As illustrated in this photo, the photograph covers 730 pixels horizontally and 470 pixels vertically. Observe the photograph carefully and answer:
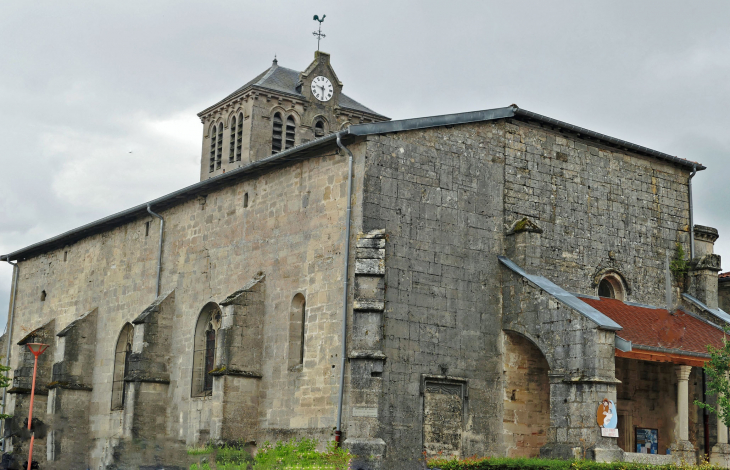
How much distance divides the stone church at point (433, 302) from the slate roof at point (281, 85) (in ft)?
42.1

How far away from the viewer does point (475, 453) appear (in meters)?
19.6

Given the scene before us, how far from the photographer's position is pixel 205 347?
79.4ft

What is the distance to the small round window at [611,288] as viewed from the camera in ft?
74.6

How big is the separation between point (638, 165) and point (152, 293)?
1401 centimetres

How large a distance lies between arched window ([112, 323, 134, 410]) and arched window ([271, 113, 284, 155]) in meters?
12.2

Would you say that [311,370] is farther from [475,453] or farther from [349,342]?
[475,453]

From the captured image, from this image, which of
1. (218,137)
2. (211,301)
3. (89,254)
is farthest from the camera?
(218,137)

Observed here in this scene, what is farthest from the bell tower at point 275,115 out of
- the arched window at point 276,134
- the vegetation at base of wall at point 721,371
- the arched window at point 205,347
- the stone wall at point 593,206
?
the vegetation at base of wall at point 721,371

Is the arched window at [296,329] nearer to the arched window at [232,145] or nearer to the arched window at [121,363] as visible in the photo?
the arched window at [121,363]

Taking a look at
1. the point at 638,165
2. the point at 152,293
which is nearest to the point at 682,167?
the point at 638,165

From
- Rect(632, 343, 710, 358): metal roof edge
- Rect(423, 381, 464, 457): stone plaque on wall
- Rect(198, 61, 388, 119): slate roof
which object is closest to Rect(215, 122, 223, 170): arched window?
Rect(198, 61, 388, 119): slate roof

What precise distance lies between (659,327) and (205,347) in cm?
1145

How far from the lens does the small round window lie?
74.6 ft

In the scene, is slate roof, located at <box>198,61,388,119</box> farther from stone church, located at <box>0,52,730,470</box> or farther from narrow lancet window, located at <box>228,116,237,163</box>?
stone church, located at <box>0,52,730,470</box>
